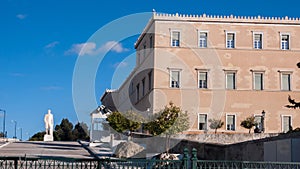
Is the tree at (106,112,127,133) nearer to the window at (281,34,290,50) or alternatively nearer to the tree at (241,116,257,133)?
the tree at (241,116,257,133)

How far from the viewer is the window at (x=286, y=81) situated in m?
48.2

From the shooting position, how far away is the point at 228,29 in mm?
48500

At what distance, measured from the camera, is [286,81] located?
4828cm

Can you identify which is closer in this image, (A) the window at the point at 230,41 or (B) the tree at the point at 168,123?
(B) the tree at the point at 168,123

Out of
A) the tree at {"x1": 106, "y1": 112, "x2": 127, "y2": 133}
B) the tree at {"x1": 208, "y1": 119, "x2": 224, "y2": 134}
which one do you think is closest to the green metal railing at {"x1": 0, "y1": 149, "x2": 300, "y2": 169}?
the tree at {"x1": 106, "y1": 112, "x2": 127, "y2": 133}

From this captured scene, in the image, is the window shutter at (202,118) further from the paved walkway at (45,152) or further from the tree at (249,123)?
the paved walkway at (45,152)

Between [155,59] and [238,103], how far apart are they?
8231mm

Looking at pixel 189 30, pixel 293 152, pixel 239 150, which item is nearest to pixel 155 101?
pixel 189 30

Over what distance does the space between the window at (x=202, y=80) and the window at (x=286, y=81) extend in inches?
265

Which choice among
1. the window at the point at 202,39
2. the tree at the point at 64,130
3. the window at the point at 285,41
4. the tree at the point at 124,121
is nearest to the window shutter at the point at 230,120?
the window at the point at 202,39

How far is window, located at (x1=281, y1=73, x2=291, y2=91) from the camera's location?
158 feet

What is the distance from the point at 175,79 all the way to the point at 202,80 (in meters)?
2.39

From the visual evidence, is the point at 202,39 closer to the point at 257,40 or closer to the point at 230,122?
the point at 257,40

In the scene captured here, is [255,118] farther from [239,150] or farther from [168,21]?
[239,150]
